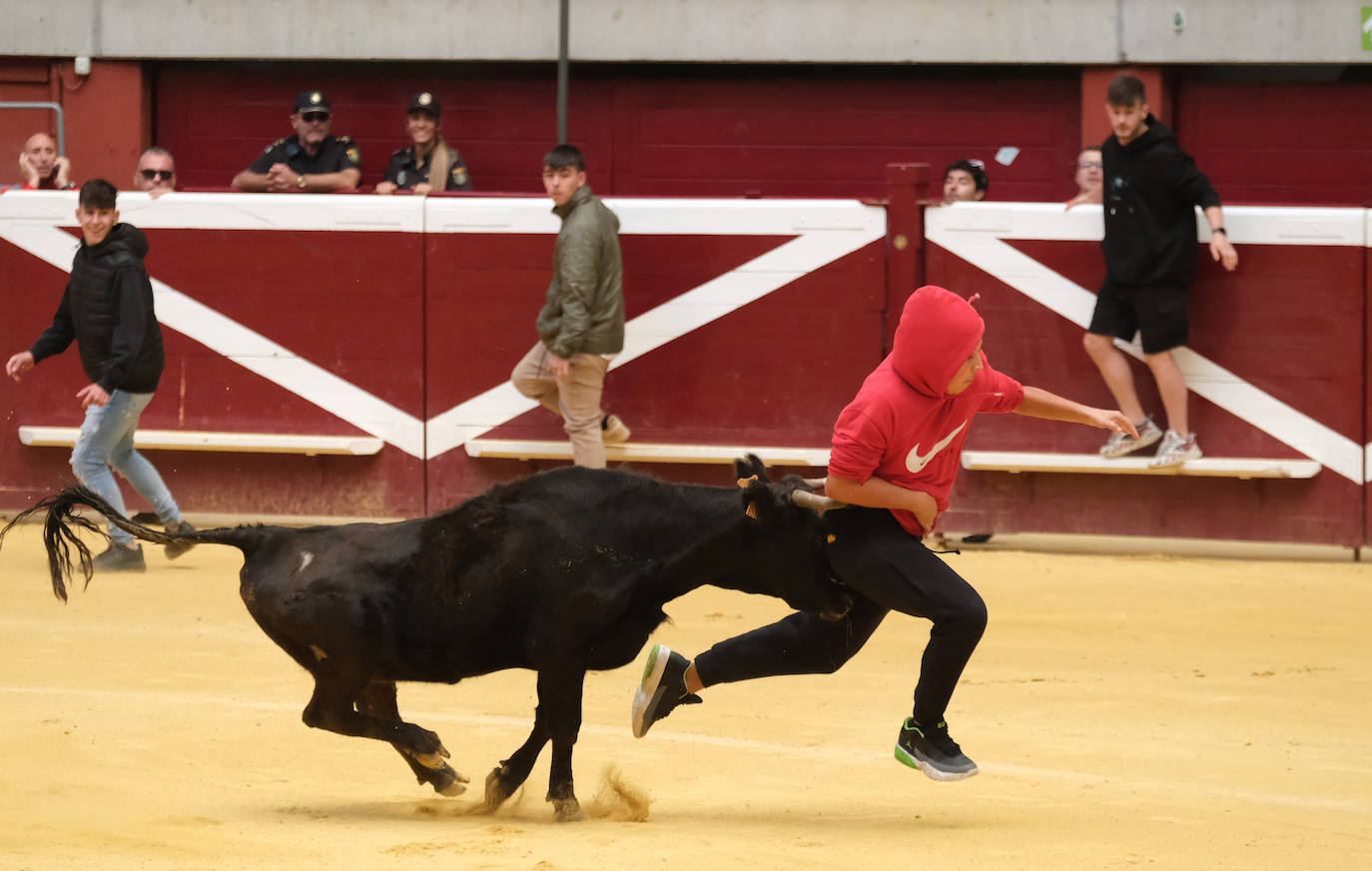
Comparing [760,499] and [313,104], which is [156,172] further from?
[760,499]

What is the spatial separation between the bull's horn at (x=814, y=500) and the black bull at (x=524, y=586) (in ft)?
0.13

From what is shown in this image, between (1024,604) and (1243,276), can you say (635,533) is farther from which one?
(1243,276)

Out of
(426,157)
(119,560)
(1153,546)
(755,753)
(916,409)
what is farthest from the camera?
(426,157)

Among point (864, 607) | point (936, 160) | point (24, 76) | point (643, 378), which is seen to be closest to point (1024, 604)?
point (643, 378)

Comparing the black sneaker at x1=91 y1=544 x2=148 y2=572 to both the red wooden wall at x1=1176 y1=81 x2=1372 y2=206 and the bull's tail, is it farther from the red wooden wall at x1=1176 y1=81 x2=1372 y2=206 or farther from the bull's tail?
the red wooden wall at x1=1176 y1=81 x2=1372 y2=206

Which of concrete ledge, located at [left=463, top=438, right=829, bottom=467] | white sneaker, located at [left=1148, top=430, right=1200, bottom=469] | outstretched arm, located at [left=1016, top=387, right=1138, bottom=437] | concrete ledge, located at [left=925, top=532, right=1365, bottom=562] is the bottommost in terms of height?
concrete ledge, located at [left=925, top=532, right=1365, bottom=562]

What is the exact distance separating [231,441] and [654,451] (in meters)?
2.41

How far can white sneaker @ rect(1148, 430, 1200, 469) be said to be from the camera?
995 cm

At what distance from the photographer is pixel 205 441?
10883mm

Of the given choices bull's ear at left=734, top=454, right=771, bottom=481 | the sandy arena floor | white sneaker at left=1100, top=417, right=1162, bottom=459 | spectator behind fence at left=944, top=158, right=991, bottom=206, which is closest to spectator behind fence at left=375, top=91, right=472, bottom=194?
spectator behind fence at left=944, top=158, right=991, bottom=206

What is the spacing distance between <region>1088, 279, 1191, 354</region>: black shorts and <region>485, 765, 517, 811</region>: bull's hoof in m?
5.54

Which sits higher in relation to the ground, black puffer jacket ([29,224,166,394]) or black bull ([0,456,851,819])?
black puffer jacket ([29,224,166,394])

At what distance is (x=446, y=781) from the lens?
5.38 m

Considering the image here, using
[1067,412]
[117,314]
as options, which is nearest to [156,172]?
[117,314]
